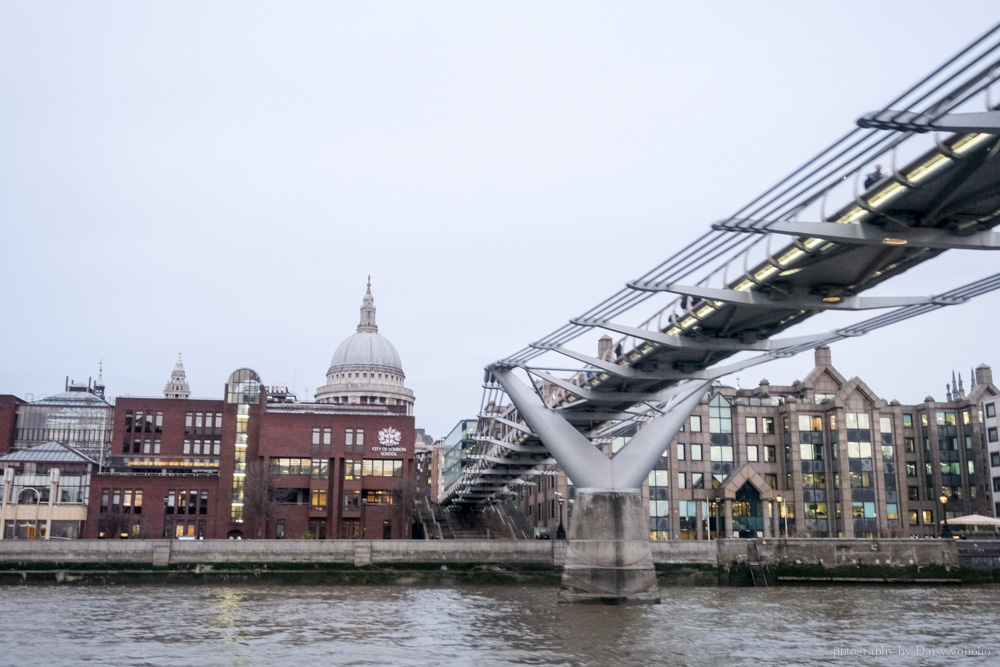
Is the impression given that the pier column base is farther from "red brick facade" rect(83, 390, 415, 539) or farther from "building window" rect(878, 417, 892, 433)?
"building window" rect(878, 417, 892, 433)

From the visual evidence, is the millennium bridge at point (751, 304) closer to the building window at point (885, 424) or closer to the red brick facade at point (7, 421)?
the building window at point (885, 424)

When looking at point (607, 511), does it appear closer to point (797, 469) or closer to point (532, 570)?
point (532, 570)

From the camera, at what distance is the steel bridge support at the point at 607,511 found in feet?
131

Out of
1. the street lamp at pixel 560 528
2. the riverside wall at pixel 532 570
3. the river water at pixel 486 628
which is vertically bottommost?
the river water at pixel 486 628

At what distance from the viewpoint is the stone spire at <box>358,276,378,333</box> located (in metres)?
186

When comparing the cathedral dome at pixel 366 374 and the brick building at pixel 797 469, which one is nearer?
the brick building at pixel 797 469

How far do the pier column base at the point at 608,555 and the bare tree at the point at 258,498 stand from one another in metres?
39.7


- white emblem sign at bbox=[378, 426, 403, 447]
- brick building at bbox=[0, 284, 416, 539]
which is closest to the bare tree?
brick building at bbox=[0, 284, 416, 539]

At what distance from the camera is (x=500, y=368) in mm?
41031

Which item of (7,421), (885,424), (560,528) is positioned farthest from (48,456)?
(885,424)

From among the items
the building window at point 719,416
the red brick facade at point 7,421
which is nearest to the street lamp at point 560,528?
the building window at point 719,416

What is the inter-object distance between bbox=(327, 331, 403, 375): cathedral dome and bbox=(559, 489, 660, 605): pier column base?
135591 mm

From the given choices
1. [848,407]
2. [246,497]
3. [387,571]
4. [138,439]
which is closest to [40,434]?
[138,439]

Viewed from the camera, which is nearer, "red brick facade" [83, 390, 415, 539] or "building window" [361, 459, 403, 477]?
"red brick facade" [83, 390, 415, 539]
